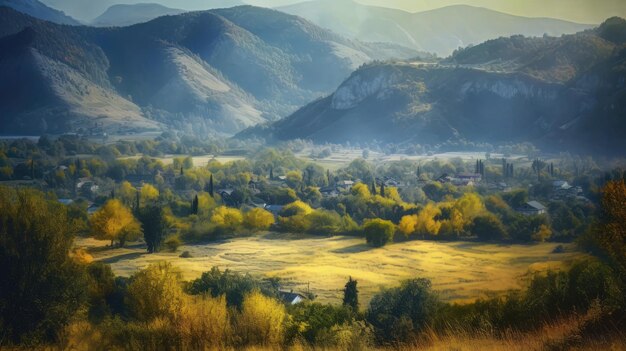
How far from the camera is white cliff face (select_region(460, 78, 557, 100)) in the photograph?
12072 centimetres

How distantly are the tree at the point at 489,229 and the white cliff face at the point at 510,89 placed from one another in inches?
3155

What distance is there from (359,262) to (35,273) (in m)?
Answer: 25.1

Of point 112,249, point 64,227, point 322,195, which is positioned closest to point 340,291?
point 64,227

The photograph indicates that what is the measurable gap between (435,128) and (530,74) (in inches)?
961

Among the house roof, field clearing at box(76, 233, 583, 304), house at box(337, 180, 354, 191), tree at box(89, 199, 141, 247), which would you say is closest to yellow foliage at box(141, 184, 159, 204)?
field clearing at box(76, 233, 583, 304)

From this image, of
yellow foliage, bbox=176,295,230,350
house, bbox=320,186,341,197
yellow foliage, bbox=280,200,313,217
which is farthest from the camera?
house, bbox=320,186,341,197

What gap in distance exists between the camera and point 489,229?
4694 cm

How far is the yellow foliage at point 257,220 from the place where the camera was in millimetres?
54031

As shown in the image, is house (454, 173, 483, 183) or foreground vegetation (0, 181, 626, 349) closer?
foreground vegetation (0, 181, 626, 349)

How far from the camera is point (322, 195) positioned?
2844 inches

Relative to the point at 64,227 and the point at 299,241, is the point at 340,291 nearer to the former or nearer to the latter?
the point at 64,227

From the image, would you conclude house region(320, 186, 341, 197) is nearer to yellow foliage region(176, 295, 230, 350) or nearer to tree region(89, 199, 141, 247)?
tree region(89, 199, 141, 247)

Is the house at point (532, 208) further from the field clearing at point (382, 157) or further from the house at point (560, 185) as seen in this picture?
the field clearing at point (382, 157)

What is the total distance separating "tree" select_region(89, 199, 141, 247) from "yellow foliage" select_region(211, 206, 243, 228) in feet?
24.2
